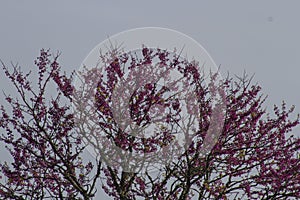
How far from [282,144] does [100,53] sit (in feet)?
11.6

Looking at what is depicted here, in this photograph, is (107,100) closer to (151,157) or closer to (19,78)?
(151,157)

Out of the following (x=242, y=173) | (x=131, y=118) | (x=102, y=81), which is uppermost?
(x=102, y=81)

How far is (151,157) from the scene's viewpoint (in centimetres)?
743

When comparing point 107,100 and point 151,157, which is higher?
point 107,100

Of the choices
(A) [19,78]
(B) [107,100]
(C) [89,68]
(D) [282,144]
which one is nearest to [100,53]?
(C) [89,68]

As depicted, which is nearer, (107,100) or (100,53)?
(107,100)

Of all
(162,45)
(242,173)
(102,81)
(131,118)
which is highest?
(162,45)

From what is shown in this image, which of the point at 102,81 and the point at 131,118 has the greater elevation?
the point at 102,81

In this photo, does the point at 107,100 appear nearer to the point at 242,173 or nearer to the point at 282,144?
the point at 242,173

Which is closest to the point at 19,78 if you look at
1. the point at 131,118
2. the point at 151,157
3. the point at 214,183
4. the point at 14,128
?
the point at 14,128

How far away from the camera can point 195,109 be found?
24.2ft

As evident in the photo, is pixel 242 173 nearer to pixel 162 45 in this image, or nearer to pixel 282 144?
pixel 282 144

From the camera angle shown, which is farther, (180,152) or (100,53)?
(100,53)

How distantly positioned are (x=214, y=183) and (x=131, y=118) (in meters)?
1.96
